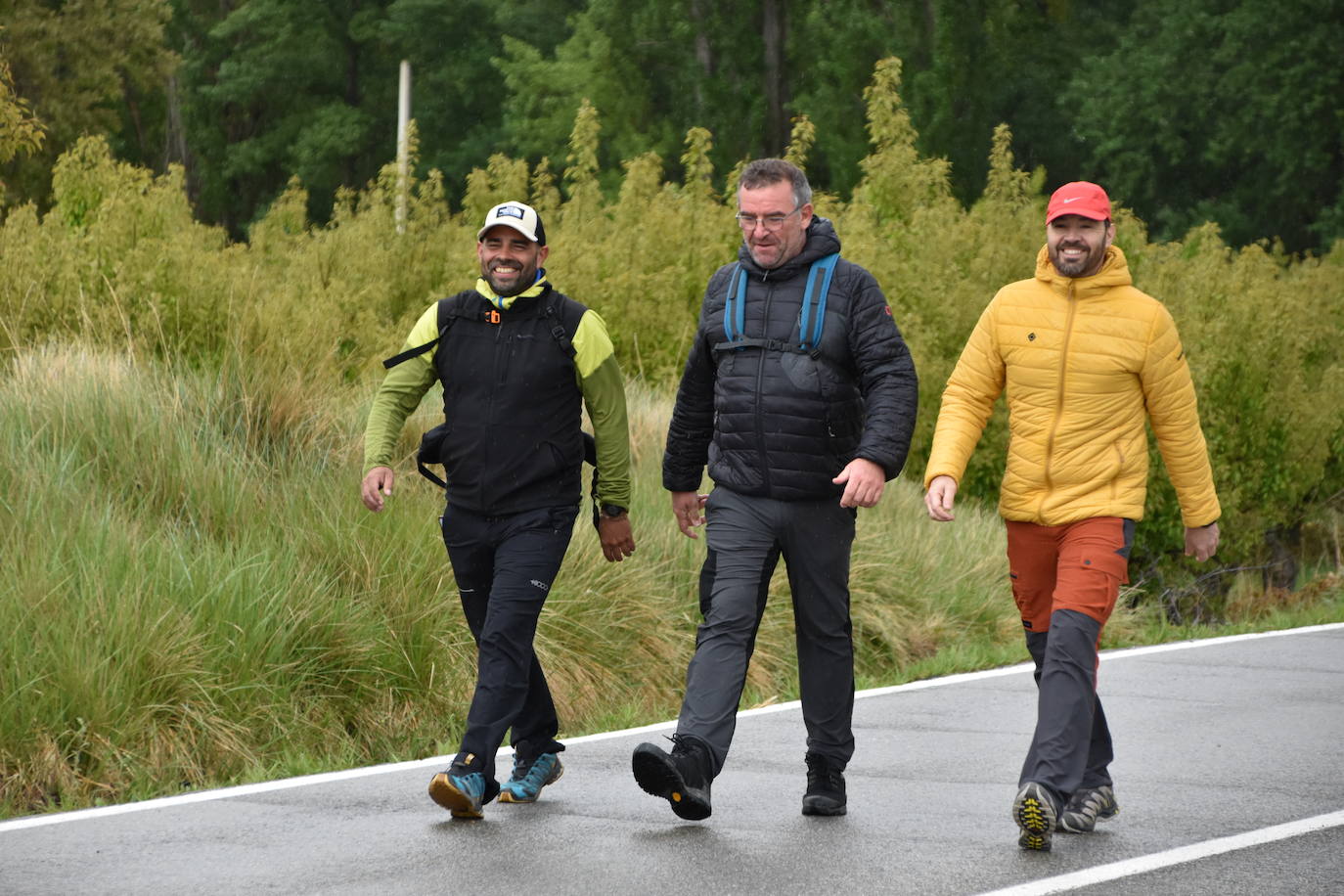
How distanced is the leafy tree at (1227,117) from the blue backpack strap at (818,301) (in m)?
39.9

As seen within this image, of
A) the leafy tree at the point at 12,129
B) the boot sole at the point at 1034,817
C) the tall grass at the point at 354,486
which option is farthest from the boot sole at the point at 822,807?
the leafy tree at the point at 12,129

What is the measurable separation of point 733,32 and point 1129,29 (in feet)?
36.8

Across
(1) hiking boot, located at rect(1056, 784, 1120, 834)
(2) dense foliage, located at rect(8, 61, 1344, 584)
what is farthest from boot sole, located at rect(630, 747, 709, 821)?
(2) dense foliage, located at rect(8, 61, 1344, 584)

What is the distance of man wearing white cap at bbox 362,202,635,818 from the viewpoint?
22.0ft

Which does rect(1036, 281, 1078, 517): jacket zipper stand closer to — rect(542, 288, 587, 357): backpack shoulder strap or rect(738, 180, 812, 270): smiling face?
rect(738, 180, 812, 270): smiling face

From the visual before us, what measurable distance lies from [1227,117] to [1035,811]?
43618 millimetres

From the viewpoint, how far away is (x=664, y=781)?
20.1 ft

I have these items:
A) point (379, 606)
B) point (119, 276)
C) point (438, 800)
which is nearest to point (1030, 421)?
point (438, 800)

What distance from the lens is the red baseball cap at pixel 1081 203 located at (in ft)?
20.5

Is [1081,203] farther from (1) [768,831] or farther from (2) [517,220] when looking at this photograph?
(1) [768,831]

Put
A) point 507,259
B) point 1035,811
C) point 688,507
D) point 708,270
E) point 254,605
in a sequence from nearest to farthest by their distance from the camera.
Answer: point 1035,811 < point 507,259 < point 688,507 < point 254,605 < point 708,270

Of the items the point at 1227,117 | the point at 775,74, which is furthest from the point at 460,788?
the point at 1227,117

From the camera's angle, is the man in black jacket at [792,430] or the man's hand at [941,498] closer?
the man's hand at [941,498]

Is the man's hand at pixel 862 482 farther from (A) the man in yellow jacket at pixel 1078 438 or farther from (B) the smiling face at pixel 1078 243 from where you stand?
(B) the smiling face at pixel 1078 243
